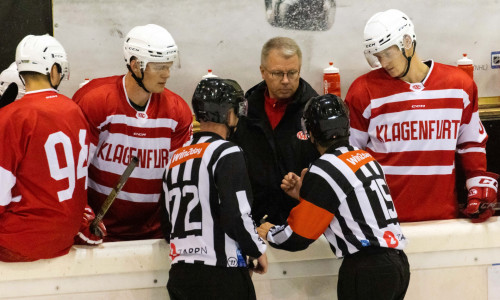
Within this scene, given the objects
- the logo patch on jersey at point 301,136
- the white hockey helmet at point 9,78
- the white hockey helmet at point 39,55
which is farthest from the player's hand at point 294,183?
the white hockey helmet at point 9,78

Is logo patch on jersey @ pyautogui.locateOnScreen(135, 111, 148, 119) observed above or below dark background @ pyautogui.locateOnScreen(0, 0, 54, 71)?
below

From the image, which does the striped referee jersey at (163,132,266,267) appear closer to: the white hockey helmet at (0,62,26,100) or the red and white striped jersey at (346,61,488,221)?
the red and white striped jersey at (346,61,488,221)

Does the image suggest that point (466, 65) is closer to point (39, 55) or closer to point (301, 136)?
point (301, 136)

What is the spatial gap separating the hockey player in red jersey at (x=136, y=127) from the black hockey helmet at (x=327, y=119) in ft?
2.67

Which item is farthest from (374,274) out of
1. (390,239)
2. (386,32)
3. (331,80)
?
(331,80)

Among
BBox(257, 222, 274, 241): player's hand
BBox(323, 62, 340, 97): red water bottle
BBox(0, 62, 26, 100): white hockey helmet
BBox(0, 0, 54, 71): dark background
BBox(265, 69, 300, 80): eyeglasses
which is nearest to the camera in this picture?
BBox(257, 222, 274, 241): player's hand

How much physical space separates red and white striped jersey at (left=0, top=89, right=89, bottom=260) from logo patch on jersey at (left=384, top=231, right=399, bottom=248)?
50.1 inches

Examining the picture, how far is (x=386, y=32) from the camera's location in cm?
315

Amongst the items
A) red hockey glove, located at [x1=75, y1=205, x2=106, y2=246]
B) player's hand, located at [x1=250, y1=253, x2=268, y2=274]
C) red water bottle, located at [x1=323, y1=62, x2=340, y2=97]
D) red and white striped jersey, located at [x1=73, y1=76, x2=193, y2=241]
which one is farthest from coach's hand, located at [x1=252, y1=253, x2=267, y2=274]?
red water bottle, located at [x1=323, y1=62, x2=340, y2=97]

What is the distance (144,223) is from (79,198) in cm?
61

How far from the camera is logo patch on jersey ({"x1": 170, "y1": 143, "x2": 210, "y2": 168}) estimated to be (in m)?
2.49

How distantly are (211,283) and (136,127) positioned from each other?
3.35 ft

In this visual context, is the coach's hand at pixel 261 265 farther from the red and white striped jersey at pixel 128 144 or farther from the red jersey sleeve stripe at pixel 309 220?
the red and white striped jersey at pixel 128 144

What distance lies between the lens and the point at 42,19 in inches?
156
